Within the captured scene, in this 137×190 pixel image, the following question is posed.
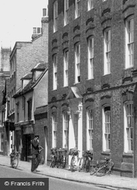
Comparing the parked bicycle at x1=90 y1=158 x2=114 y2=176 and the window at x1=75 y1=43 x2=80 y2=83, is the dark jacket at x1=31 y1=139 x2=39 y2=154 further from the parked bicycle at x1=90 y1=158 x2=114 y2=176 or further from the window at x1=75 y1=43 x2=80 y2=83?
the window at x1=75 y1=43 x2=80 y2=83

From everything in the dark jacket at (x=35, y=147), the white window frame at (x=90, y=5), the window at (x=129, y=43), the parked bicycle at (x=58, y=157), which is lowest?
the parked bicycle at (x=58, y=157)

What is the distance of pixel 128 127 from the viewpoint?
75.7 feet

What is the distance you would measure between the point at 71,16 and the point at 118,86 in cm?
840

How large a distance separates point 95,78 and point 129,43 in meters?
4.01

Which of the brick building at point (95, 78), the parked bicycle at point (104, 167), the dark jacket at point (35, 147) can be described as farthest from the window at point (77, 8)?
the parked bicycle at point (104, 167)

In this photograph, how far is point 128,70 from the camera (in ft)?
75.2

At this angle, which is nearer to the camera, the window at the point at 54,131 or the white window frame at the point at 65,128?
the white window frame at the point at 65,128

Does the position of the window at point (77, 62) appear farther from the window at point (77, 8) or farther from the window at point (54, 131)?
the window at point (54, 131)

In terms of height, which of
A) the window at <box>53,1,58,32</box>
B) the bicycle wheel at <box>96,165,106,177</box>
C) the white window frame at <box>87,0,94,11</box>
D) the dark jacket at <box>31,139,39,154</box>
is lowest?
the bicycle wheel at <box>96,165,106,177</box>

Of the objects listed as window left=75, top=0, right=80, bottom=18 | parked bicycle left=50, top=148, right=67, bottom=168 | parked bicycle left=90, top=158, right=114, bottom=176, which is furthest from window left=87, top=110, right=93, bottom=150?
window left=75, top=0, right=80, bottom=18

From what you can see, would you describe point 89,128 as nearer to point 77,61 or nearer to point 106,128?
point 106,128

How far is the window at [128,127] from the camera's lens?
22.8 meters

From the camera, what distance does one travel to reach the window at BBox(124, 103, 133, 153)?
899 inches

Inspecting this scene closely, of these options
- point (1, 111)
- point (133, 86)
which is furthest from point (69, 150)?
point (1, 111)
